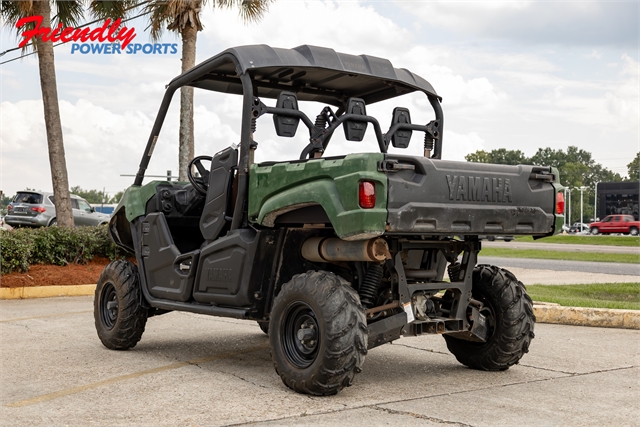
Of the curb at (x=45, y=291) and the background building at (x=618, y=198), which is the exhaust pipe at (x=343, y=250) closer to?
the curb at (x=45, y=291)

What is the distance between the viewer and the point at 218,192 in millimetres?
6668

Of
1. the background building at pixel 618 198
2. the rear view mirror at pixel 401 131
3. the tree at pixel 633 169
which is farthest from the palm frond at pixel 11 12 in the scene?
the tree at pixel 633 169

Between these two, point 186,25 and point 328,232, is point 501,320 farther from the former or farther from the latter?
point 186,25

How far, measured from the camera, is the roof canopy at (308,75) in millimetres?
6504

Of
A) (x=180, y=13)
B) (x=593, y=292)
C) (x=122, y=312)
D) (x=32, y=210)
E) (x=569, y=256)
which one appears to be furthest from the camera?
(x=32, y=210)

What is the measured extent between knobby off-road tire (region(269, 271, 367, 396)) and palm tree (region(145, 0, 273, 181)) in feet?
34.9

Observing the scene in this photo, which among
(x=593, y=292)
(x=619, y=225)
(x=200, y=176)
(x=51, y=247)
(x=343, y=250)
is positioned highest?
(x=200, y=176)

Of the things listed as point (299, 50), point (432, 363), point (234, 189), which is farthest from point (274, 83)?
point (432, 363)

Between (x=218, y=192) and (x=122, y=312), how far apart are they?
1689mm

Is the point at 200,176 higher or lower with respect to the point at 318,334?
higher

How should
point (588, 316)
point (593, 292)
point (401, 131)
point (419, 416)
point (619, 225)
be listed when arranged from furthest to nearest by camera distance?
point (619, 225) < point (593, 292) < point (588, 316) < point (401, 131) < point (419, 416)

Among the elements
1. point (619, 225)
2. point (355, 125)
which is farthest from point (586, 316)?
point (619, 225)

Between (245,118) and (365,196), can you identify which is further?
(245,118)

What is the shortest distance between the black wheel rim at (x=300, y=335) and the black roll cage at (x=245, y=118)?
3.12 ft
